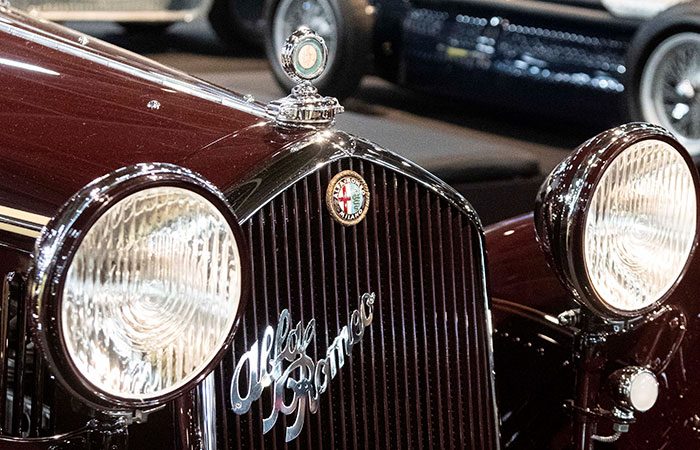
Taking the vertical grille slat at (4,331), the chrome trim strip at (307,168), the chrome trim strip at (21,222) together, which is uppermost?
the chrome trim strip at (307,168)

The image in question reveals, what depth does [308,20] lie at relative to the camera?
3.94 metres

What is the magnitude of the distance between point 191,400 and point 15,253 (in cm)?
26

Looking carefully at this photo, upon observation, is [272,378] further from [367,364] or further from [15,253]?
[15,253]

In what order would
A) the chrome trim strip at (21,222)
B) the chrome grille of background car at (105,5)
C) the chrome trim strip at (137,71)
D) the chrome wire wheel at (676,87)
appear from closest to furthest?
the chrome trim strip at (21,222) < the chrome trim strip at (137,71) < the chrome wire wheel at (676,87) < the chrome grille of background car at (105,5)

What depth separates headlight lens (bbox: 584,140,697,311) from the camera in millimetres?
1322

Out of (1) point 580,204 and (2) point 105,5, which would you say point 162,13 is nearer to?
(2) point 105,5

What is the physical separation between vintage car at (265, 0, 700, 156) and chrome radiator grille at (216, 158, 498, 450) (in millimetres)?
2125

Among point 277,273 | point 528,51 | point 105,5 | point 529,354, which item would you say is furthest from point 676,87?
point 105,5

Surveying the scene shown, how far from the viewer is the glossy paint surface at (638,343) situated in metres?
1.53

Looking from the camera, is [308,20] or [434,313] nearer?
[434,313]

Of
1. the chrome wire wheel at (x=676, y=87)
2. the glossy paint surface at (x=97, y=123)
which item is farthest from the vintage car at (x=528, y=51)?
the glossy paint surface at (x=97, y=123)

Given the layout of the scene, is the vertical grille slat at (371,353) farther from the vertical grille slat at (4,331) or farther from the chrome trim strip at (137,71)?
the vertical grille slat at (4,331)

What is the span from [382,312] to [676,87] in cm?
237

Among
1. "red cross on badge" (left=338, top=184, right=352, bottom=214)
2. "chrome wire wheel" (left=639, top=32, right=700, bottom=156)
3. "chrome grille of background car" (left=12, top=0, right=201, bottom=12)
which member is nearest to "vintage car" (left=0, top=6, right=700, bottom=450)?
"red cross on badge" (left=338, top=184, right=352, bottom=214)
